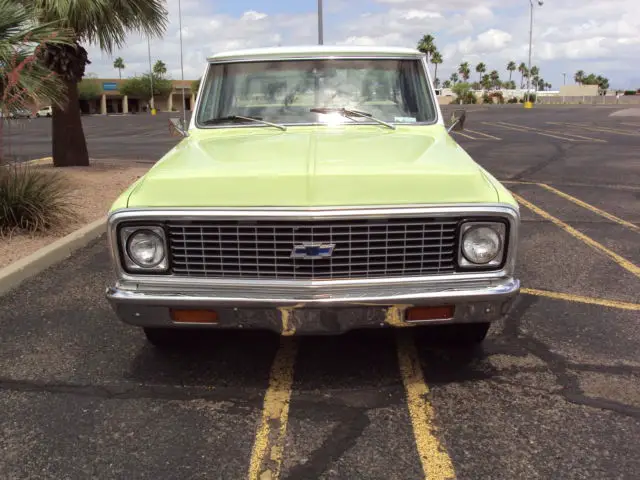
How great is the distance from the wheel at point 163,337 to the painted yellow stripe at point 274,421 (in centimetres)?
63

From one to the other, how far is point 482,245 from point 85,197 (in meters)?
7.16

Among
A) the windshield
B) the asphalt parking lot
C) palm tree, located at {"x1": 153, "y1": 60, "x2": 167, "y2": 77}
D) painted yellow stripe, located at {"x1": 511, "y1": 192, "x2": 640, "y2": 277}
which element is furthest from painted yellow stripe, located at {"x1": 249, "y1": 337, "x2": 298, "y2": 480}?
palm tree, located at {"x1": 153, "y1": 60, "x2": 167, "y2": 77}

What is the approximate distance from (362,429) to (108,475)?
1155 mm

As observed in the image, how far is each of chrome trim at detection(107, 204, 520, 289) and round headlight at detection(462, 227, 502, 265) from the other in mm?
71

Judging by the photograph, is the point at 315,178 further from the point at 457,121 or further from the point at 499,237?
the point at 457,121

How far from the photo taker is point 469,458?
9.00ft

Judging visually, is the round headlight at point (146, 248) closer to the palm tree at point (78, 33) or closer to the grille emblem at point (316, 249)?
the grille emblem at point (316, 249)

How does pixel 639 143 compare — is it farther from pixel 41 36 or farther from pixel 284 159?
pixel 284 159

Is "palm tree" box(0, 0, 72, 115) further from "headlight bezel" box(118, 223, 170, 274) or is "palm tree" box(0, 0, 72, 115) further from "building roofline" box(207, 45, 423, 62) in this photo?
"headlight bezel" box(118, 223, 170, 274)

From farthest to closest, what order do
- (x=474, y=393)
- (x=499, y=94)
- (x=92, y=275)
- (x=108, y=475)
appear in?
(x=499, y=94) < (x=92, y=275) < (x=474, y=393) < (x=108, y=475)

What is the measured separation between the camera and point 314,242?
2939mm

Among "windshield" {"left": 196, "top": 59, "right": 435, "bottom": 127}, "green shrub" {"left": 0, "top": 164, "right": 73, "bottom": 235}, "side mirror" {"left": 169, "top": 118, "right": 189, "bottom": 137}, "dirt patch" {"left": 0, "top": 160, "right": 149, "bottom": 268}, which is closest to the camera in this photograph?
"windshield" {"left": 196, "top": 59, "right": 435, "bottom": 127}

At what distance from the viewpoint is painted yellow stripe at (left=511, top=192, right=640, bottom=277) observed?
5.62 meters

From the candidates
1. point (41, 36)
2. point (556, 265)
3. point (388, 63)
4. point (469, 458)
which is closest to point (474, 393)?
point (469, 458)
